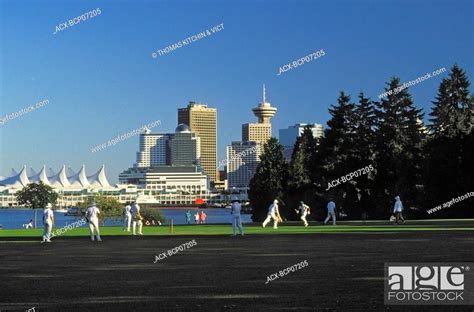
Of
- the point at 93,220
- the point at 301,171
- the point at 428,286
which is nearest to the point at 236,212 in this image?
the point at 93,220

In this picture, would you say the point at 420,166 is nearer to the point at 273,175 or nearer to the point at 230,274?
the point at 273,175

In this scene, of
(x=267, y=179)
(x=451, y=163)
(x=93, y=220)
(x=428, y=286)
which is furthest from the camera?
(x=267, y=179)

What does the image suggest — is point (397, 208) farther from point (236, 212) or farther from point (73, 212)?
point (73, 212)

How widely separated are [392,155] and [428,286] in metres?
63.7

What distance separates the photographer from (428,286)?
42.8 ft

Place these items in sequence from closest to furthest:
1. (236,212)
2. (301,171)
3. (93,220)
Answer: (93,220), (236,212), (301,171)

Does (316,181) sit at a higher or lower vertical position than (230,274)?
higher

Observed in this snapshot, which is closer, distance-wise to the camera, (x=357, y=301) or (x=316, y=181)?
(x=357, y=301)

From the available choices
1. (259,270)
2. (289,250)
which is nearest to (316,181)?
(289,250)

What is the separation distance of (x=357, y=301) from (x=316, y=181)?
217ft

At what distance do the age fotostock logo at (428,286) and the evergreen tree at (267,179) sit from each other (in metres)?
75.7

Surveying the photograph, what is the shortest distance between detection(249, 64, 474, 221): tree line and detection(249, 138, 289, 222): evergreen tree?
Result: 7.89 m

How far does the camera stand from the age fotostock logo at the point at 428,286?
479 inches

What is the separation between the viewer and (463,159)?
65.0 meters
